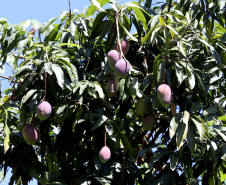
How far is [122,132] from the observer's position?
2514 mm

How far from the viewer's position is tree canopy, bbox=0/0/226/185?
236 centimetres

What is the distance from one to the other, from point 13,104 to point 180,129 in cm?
105

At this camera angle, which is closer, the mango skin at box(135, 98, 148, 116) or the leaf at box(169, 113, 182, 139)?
the leaf at box(169, 113, 182, 139)

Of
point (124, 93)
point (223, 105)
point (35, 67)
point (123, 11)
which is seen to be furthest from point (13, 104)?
point (223, 105)

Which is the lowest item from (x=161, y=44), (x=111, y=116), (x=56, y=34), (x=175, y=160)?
(x=175, y=160)

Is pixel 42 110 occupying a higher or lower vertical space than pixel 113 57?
lower

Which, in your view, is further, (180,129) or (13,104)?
(13,104)

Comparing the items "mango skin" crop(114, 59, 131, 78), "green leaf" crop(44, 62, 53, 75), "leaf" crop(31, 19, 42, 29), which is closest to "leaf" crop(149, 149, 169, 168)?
"mango skin" crop(114, 59, 131, 78)

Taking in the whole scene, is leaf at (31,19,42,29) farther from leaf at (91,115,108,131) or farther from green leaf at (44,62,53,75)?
leaf at (91,115,108,131)

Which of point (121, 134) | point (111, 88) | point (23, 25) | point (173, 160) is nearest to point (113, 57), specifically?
point (111, 88)

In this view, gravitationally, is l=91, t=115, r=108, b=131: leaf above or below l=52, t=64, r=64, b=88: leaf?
below

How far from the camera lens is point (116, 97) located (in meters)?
2.82

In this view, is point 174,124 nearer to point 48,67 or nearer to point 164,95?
point 164,95

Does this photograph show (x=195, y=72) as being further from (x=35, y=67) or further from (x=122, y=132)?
(x=35, y=67)
